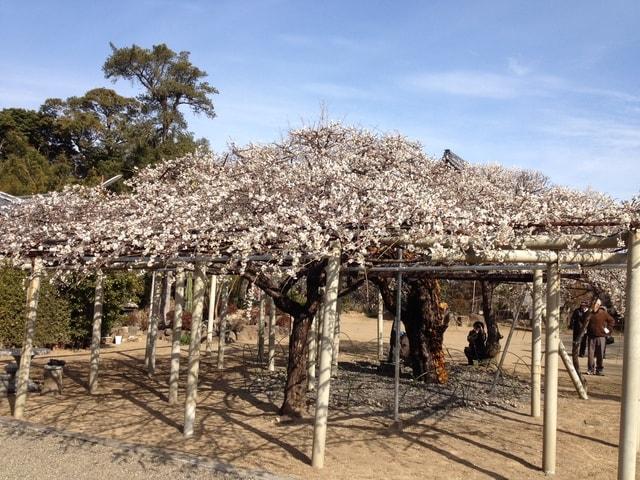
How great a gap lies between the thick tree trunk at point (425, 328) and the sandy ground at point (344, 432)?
2.03m

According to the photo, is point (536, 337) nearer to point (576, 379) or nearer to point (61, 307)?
point (576, 379)

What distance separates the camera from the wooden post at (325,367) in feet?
17.7

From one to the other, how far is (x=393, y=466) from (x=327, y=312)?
1.56m

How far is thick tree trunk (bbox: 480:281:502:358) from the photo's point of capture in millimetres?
13082

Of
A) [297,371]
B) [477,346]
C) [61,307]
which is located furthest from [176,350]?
[477,346]

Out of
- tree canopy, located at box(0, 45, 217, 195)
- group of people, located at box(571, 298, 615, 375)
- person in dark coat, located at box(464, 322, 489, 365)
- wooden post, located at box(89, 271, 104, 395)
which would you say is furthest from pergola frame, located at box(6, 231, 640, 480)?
tree canopy, located at box(0, 45, 217, 195)

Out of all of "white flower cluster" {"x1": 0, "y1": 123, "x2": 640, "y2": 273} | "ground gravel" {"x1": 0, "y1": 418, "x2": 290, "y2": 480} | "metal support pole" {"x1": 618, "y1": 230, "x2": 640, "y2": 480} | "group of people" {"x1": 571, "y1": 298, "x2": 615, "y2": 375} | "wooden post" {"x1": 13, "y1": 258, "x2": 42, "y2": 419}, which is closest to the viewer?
"metal support pole" {"x1": 618, "y1": 230, "x2": 640, "y2": 480}

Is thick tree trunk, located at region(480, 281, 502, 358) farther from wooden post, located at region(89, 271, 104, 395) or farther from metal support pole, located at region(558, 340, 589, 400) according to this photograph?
wooden post, located at region(89, 271, 104, 395)

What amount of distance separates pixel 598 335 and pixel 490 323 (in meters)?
2.20

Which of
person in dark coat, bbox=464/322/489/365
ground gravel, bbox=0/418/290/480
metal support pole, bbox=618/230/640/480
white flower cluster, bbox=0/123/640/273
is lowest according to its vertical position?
ground gravel, bbox=0/418/290/480

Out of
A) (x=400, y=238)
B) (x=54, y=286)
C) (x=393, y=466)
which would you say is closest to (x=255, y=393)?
(x=393, y=466)

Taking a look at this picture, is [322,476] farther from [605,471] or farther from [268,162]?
[268,162]

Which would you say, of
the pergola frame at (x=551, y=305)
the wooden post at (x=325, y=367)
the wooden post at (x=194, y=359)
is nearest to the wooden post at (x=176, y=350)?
the wooden post at (x=194, y=359)

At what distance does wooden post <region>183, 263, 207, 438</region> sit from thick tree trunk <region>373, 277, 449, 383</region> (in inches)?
181
